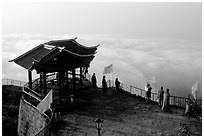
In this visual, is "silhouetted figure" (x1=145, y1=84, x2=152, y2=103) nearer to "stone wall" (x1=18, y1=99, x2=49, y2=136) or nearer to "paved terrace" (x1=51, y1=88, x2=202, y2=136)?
"paved terrace" (x1=51, y1=88, x2=202, y2=136)

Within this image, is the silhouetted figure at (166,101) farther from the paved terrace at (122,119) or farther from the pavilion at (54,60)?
the pavilion at (54,60)

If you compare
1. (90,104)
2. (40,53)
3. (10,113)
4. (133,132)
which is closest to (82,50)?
(40,53)

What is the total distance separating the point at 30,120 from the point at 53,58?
12.6ft

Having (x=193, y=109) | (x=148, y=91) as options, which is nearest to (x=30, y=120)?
(x=148, y=91)

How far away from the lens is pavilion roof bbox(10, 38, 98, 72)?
1692cm

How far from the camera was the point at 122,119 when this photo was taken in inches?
613

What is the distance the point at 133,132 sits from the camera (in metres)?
14.0

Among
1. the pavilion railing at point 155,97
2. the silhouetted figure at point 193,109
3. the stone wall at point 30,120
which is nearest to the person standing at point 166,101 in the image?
the pavilion railing at point 155,97

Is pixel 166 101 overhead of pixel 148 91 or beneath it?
beneath

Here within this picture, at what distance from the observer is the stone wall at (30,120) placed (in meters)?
→ 15.0

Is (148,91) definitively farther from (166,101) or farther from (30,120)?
(30,120)

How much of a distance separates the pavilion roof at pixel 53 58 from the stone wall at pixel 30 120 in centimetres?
241

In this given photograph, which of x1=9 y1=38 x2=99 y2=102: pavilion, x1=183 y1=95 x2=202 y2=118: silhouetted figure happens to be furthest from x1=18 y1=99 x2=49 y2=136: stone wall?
x1=183 y1=95 x2=202 y2=118: silhouetted figure

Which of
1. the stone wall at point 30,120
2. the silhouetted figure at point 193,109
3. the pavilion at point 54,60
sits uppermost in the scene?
the pavilion at point 54,60
